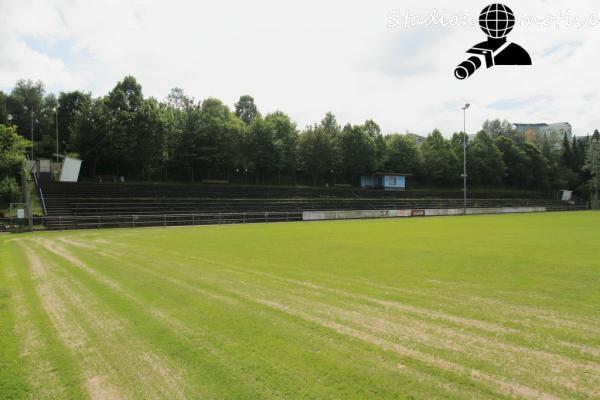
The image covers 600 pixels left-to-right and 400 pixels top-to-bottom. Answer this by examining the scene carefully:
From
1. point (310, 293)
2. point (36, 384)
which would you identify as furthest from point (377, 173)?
point (36, 384)

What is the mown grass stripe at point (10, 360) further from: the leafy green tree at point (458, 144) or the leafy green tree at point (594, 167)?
the leafy green tree at point (594, 167)

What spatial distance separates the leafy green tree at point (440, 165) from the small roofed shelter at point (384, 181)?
899 cm

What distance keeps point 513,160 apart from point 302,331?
3460 inches

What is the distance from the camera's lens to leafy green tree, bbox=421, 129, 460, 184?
68.5 m

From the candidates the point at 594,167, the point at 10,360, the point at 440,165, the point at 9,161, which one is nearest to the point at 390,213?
the point at 440,165

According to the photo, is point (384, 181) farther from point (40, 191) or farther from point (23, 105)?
point (23, 105)

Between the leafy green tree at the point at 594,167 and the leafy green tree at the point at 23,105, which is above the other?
the leafy green tree at the point at 23,105

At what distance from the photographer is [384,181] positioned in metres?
60.4

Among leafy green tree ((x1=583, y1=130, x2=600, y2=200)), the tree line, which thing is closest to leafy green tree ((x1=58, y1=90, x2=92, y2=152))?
the tree line

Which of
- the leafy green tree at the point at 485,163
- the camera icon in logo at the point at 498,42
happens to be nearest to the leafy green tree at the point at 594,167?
the leafy green tree at the point at 485,163

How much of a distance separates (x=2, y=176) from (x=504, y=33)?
37.0m

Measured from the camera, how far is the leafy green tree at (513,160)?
79.0m

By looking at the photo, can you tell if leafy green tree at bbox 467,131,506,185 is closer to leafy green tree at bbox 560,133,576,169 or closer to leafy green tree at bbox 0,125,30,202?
leafy green tree at bbox 560,133,576,169

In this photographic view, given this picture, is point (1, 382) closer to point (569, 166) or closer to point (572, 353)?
point (572, 353)
